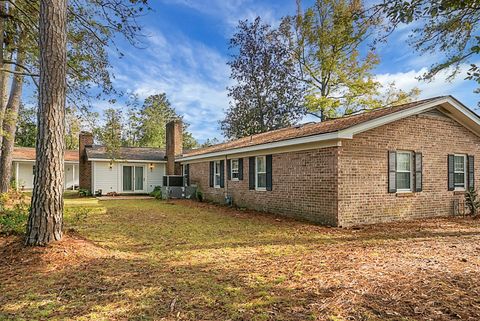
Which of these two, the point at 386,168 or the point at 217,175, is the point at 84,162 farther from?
the point at 386,168

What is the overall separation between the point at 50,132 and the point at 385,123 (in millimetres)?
8726

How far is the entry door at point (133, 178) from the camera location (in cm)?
2056

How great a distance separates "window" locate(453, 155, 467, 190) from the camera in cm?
1112

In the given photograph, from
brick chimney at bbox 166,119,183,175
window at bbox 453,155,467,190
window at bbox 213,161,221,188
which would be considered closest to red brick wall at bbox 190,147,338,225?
window at bbox 213,161,221,188

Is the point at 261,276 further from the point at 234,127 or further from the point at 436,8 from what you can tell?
the point at 234,127

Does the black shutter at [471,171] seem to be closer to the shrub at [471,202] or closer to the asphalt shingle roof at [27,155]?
the shrub at [471,202]

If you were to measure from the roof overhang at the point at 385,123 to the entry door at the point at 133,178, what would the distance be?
36.7 feet

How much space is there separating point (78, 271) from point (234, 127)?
24.8 metres

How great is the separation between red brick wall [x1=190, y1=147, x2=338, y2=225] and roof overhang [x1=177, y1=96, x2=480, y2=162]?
1.24ft

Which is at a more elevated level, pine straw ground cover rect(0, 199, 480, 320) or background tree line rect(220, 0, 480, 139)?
background tree line rect(220, 0, 480, 139)

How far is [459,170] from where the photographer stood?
37.0 ft

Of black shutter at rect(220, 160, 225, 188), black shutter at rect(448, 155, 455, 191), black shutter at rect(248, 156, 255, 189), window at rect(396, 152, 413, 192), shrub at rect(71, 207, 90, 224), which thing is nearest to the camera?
shrub at rect(71, 207, 90, 224)

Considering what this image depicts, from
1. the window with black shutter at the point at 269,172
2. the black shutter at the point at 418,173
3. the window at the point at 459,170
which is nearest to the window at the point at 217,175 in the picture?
the window with black shutter at the point at 269,172

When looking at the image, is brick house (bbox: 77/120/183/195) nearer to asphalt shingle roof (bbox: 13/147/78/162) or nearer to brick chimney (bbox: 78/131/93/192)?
brick chimney (bbox: 78/131/93/192)
